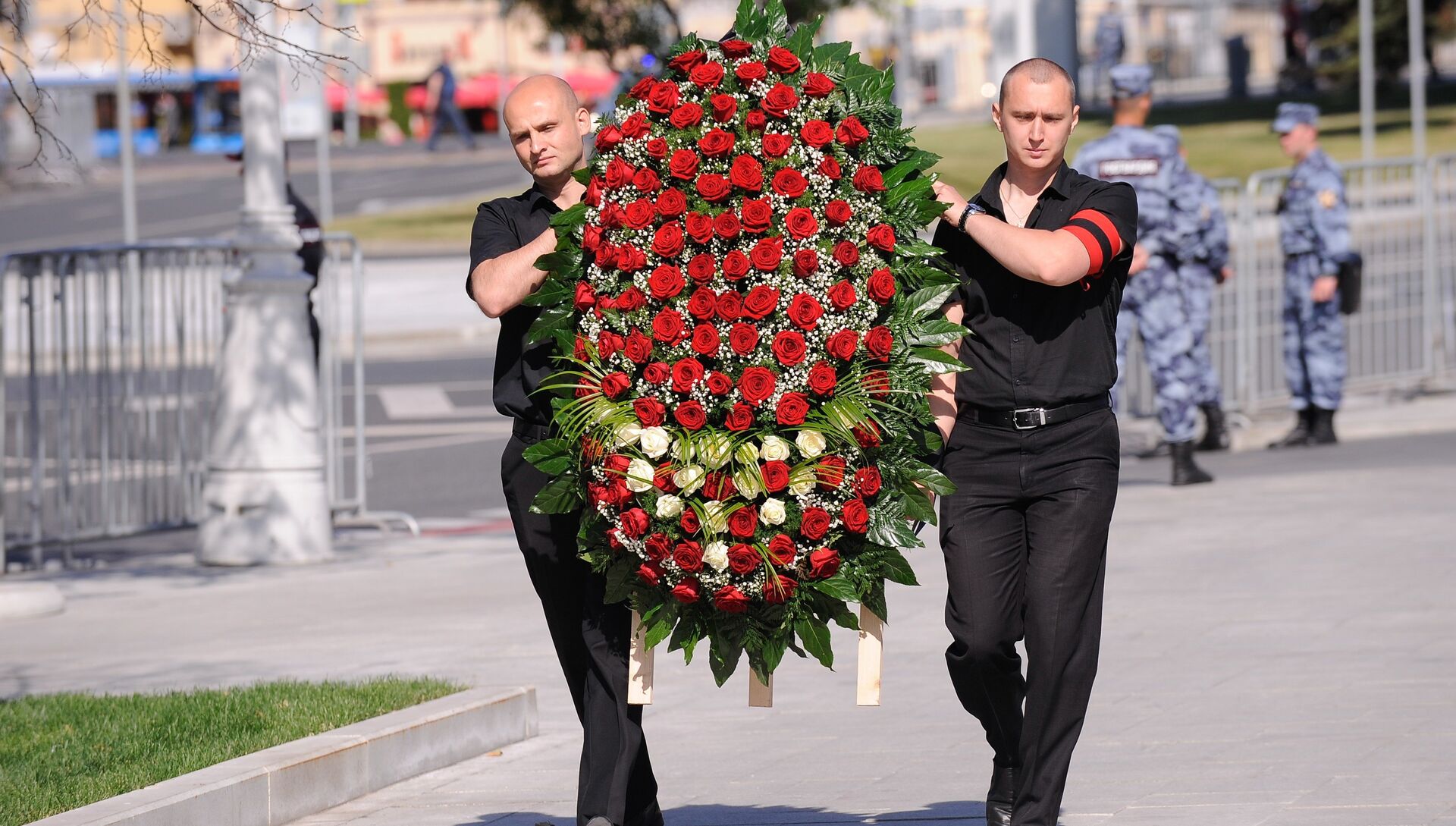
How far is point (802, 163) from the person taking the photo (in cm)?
473

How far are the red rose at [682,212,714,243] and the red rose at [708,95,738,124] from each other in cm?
23

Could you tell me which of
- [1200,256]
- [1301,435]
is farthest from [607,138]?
[1301,435]

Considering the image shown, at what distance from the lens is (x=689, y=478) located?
15.1 feet

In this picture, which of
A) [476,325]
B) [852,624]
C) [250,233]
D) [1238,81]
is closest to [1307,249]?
[250,233]

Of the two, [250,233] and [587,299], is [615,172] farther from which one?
[250,233]

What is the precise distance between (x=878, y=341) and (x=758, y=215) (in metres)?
0.38

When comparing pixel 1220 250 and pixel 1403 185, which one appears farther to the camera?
pixel 1403 185

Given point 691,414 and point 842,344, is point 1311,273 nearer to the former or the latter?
point 842,344

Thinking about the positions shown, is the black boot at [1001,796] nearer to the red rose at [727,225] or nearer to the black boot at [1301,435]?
the red rose at [727,225]

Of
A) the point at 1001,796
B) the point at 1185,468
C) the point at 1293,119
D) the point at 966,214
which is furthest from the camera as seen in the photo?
the point at 1293,119

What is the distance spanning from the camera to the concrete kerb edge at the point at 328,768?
18.3 ft

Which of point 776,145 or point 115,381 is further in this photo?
point 115,381

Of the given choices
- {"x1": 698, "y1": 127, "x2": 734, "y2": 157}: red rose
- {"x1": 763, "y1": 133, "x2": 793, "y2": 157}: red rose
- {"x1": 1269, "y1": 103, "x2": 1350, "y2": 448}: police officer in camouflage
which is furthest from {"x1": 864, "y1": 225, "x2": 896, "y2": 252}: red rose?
{"x1": 1269, "y1": 103, "x2": 1350, "y2": 448}: police officer in camouflage

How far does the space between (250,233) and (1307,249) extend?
6.41 m
